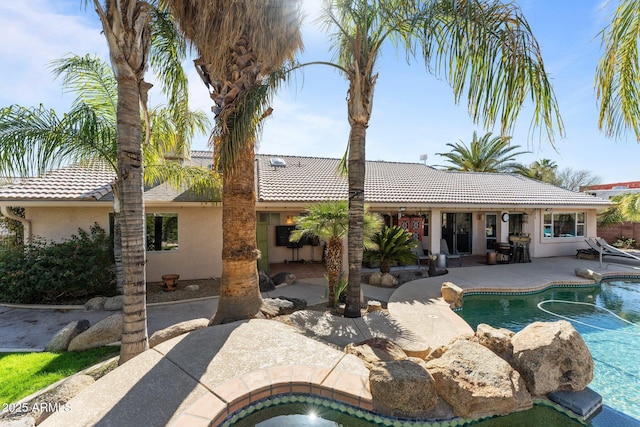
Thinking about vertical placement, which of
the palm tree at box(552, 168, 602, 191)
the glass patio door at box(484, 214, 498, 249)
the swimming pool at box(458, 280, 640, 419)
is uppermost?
the palm tree at box(552, 168, 602, 191)

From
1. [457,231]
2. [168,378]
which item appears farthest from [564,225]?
[168,378]

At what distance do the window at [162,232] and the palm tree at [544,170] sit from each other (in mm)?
44833

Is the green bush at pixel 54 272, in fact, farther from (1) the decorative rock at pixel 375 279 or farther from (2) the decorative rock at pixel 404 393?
(2) the decorative rock at pixel 404 393

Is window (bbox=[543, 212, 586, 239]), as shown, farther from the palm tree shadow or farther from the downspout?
the downspout

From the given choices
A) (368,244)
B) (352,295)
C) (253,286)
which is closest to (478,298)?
(368,244)

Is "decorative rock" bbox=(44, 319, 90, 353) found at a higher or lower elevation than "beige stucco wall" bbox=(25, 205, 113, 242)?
lower

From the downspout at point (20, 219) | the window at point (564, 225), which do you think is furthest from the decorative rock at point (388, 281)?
the downspout at point (20, 219)

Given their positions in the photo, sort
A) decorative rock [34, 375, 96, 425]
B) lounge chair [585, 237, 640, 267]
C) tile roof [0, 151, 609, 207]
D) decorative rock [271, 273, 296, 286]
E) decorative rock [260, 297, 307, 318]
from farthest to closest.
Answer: lounge chair [585, 237, 640, 267]
decorative rock [271, 273, 296, 286]
tile roof [0, 151, 609, 207]
decorative rock [260, 297, 307, 318]
decorative rock [34, 375, 96, 425]

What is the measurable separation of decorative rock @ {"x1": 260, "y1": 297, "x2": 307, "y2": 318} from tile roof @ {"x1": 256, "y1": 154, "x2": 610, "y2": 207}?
426cm

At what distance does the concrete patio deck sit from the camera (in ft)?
12.3

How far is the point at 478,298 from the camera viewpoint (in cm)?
1094

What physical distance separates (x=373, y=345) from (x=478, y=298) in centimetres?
707

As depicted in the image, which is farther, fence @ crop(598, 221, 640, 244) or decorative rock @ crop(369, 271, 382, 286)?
fence @ crop(598, 221, 640, 244)

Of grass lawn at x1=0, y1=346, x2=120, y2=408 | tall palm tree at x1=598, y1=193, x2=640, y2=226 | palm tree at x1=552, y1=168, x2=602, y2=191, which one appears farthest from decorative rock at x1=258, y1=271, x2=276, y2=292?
palm tree at x1=552, y1=168, x2=602, y2=191
